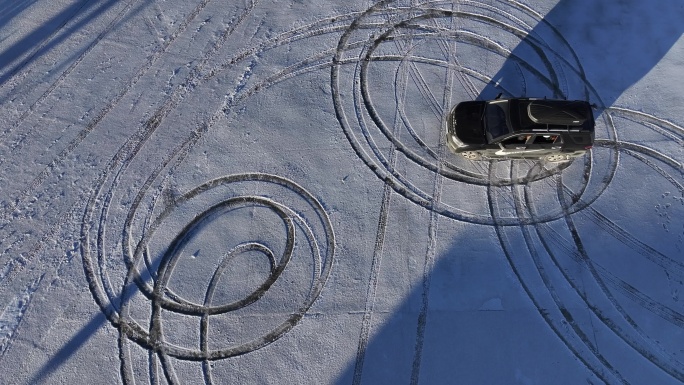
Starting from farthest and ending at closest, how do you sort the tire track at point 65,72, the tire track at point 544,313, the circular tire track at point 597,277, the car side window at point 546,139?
the tire track at point 65,72
the car side window at point 546,139
the circular tire track at point 597,277
the tire track at point 544,313

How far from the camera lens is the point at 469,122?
7797 millimetres

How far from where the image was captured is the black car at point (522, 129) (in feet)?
24.0

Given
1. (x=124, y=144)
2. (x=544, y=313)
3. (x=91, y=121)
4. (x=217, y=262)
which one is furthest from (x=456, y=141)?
(x=91, y=121)

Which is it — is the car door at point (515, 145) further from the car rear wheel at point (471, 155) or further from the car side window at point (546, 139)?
the car rear wheel at point (471, 155)

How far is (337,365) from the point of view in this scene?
721 cm

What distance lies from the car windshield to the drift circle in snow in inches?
33.7

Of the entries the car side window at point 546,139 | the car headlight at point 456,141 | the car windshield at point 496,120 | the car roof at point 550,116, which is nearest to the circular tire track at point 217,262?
the car headlight at point 456,141

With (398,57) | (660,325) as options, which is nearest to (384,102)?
(398,57)

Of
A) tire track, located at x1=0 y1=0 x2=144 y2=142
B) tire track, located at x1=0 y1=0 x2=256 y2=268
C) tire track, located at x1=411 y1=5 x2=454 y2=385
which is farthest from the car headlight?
tire track, located at x1=0 y1=0 x2=144 y2=142

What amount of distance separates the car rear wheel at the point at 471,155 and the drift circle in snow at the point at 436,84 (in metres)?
0.14

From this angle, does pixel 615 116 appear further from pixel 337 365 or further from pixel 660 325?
pixel 337 365

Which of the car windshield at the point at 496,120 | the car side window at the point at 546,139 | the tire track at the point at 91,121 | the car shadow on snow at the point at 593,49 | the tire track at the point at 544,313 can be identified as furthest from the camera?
the car shadow on snow at the point at 593,49

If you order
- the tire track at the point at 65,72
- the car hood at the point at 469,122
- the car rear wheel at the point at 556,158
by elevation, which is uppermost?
the tire track at the point at 65,72

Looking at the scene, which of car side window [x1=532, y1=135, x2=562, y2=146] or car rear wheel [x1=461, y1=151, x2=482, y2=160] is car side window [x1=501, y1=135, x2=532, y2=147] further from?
car rear wheel [x1=461, y1=151, x2=482, y2=160]
